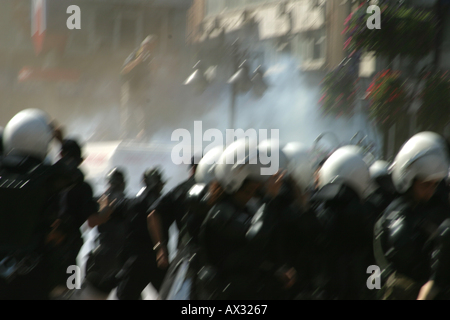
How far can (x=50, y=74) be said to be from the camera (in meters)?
4.56

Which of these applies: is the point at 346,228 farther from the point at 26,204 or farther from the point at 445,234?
the point at 26,204

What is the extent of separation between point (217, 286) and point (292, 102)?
3065 mm

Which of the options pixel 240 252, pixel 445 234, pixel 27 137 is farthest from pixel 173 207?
pixel 445 234

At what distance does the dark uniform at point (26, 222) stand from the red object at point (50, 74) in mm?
2501

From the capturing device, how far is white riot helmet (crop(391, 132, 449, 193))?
1.95 m

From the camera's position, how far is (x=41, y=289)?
221cm

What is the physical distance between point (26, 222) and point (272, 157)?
1.04m

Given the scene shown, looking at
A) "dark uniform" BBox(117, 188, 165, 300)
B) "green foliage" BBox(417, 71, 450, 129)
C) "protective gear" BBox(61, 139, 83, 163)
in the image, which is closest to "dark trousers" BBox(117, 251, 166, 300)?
"dark uniform" BBox(117, 188, 165, 300)

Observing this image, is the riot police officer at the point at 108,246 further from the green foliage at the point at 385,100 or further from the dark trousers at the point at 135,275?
the green foliage at the point at 385,100

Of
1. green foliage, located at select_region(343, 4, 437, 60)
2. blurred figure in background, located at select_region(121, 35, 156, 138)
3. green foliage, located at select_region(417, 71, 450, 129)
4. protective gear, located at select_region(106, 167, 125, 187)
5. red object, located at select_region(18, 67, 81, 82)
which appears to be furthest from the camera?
green foliage, located at select_region(417, 71, 450, 129)

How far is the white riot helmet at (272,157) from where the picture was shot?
186 cm

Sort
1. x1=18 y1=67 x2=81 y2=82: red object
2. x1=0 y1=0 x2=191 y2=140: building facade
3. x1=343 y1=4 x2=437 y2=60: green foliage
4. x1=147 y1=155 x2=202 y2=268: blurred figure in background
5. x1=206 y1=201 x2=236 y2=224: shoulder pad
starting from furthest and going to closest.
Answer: x1=343 y1=4 x2=437 y2=60: green foliage
x1=18 y1=67 x2=81 y2=82: red object
x1=0 y1=0 x2=191 y2=140: building facade
x1=147 y1=155 x2=202 y2=268: blurred figure in background
x1=206 y1=201 x2=236 y2=224: shoulder pad

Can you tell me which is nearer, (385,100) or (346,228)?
(346,228)

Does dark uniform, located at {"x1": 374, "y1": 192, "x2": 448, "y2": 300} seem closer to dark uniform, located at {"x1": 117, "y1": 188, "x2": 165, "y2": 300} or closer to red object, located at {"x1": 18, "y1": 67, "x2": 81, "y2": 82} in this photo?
dark uniform, located at {"x1": 117, "y1": 188, "x2": 165, "y2": 300}
